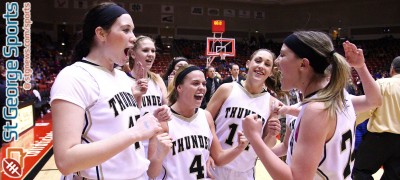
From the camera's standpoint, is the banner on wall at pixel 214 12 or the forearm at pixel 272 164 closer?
the forearm at pixel 272 164

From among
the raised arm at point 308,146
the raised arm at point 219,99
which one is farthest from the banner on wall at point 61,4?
the raised arm at point 308,146

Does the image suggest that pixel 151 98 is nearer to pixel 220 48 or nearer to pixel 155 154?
pixel 155 154

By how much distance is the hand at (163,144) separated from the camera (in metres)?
2.14

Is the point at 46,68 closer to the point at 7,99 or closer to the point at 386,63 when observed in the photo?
the point at 7,99

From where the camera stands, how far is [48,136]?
8867 millimetres

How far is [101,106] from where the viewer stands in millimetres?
1686

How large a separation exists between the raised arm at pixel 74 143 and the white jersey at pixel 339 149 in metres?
0.84

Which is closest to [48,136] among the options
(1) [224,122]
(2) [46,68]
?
(1) [224,122]

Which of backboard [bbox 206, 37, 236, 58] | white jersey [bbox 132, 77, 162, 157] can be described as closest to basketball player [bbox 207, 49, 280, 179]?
white jersey [bbox 132, 77, 162, 157]

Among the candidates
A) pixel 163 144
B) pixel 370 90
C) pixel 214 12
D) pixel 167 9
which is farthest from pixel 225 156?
pixel 214 12

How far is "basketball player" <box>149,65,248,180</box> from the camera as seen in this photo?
274 cm

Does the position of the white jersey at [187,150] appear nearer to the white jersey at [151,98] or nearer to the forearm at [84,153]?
the white jersey at [151,98]

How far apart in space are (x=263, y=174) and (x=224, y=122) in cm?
317

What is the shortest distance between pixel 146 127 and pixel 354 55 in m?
1.41
